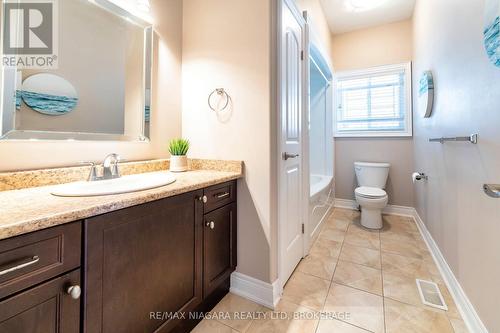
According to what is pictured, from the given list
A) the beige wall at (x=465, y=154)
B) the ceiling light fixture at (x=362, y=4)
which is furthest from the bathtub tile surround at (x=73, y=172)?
the ceiling light fixture at (x=362, y=4)

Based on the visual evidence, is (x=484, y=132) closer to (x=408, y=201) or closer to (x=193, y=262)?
(x=193, y=262)

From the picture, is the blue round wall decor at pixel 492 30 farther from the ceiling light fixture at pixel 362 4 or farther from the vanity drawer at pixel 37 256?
the ceiling light fixture at pixel 362 4

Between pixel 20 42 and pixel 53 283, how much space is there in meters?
1.10

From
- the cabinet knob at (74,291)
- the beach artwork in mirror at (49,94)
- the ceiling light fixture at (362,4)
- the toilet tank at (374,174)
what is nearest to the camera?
the cabinet knob at (74,291)

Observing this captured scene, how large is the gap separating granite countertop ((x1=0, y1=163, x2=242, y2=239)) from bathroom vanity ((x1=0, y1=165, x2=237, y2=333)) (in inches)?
0.4

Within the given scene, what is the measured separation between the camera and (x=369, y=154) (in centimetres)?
331

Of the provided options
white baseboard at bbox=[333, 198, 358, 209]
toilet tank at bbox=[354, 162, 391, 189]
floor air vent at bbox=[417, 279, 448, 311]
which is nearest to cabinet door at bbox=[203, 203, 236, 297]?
floor air vent at bbox=[417, 279, 448, 311]

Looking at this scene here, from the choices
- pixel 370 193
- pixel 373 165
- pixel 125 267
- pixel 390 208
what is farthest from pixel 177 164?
pixel 390 208

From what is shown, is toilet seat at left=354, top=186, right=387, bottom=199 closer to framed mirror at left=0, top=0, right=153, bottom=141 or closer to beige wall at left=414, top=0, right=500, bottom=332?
beige wall at left=414, top=0, right=500, bottom=332

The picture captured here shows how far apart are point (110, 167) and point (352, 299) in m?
1.69

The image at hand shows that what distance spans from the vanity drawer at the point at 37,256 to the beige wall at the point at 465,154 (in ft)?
5.57

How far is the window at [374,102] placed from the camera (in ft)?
10.2

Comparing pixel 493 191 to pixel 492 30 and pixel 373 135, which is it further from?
pixel 373 135

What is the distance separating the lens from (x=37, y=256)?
25.0 inches
